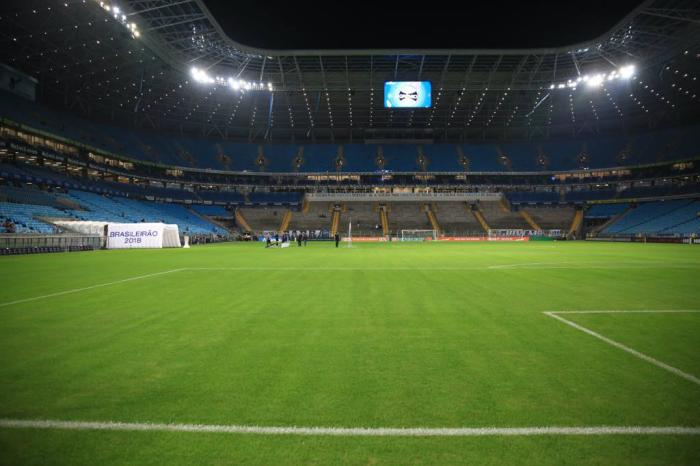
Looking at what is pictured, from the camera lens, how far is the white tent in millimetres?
33459

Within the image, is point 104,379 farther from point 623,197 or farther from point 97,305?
point 623,197

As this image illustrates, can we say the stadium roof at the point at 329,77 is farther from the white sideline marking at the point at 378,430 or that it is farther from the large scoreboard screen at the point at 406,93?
the white sideline marking at the point at 378,430

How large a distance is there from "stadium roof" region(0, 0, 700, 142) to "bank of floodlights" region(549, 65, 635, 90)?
0.55 ft

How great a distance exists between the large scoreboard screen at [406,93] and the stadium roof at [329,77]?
4.01 meters

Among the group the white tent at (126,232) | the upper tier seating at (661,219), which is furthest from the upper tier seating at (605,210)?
the white tent at (126,232)

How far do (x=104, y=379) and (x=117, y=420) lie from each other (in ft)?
4.02

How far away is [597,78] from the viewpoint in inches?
2149

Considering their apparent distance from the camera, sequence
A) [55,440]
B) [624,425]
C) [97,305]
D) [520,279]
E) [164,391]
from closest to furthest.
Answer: [55,440]
[624,425]
[164,391]
[97,305]
[520,279]

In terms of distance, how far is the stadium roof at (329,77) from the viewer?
40125 millimetres

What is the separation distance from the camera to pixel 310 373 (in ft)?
14.8

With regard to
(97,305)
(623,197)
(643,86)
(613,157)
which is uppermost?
(643,86)

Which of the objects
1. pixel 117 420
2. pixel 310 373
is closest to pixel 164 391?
pixel 117 420

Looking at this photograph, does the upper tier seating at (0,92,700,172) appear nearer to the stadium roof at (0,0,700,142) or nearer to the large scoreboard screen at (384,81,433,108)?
the stadium roof at (0,0,700,142)

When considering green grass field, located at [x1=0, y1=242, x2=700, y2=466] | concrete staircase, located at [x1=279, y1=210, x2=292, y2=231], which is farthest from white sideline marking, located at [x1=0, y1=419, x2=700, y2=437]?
concrete staircase, located at [x1=279, y1=210, x2=292, y2=231]
